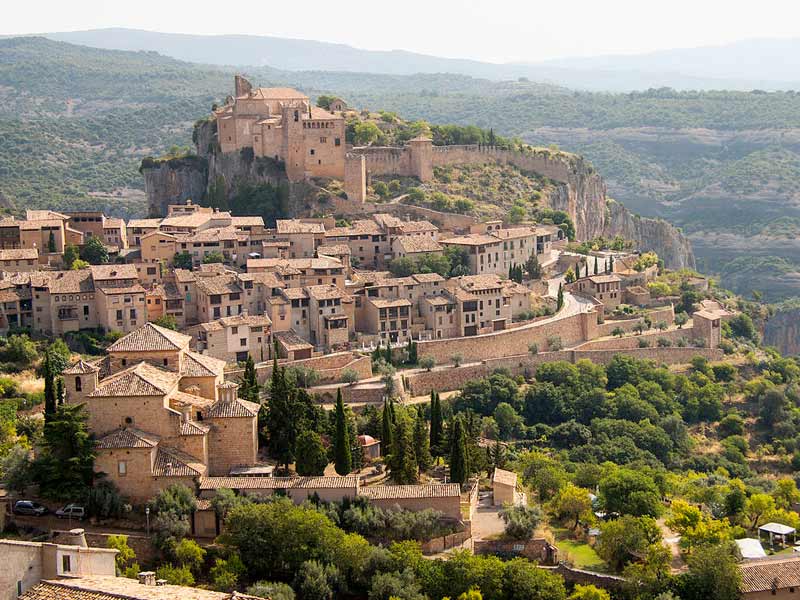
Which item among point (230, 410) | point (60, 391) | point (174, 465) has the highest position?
point (60, 391)

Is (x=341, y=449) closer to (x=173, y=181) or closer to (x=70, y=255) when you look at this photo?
(x=70, y=255)

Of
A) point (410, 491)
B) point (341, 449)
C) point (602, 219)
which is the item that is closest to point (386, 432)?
point (341, 449)

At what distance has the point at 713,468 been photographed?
5688cm

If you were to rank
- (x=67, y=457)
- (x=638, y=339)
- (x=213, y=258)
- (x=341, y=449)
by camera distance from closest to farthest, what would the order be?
(x=67, y=457) → (x=341, y=449) → (x=213, y=258) → (x=638, y=339)

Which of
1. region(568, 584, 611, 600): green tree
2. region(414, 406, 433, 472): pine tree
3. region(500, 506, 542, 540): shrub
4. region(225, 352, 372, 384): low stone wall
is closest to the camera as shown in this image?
region(568, 584, 611, 600): green tree

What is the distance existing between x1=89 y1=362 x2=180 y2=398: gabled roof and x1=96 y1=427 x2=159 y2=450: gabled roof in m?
1.03

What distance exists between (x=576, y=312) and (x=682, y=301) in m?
8.58

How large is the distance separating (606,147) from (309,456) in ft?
473

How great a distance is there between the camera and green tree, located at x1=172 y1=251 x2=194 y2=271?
199ft

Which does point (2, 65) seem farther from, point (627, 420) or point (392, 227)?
point (627, 420)

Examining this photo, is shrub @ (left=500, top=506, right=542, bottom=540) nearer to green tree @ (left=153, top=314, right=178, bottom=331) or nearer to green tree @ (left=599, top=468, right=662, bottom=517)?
green tree @ (left=599, top=468, right=662, bottom=517)

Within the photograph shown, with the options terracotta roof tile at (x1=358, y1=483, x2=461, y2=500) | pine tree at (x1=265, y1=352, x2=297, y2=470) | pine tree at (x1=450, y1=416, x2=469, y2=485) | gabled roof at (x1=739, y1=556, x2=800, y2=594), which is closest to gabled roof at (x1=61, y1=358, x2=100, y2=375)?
pine tree at (x1=265, y1=352, x2=297, y2=470)

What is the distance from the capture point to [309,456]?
37219mm

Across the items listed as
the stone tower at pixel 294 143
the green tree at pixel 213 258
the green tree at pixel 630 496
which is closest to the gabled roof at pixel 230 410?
the green tree at pixel 630 496
